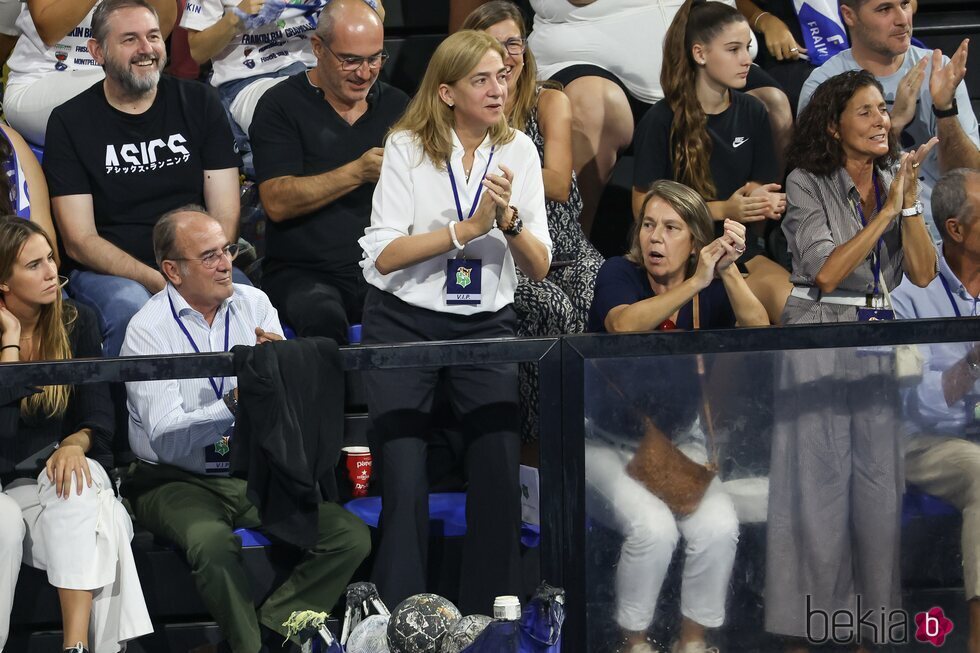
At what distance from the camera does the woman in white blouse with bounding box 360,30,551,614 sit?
2.88 metres

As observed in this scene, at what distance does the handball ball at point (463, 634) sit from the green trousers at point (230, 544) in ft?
2.10

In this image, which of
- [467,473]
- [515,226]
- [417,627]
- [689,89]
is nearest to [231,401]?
[467,473]

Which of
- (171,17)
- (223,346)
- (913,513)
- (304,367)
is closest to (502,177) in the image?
(304,367)

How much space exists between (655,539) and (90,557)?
123 cm

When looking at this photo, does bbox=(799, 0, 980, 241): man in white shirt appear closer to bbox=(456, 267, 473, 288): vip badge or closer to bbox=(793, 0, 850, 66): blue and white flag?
bbox=(793, 0, 850, 66): blue and white flag

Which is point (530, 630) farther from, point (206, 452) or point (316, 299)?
point (316, 299)

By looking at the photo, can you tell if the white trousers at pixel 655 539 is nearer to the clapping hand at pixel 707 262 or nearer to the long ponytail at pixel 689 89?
the clapping hand at pixel 707 262

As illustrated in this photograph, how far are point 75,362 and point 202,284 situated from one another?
886mm

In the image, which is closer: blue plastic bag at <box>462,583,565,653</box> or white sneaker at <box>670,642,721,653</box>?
blue plastic bag at <box>462,583,565,653</box>

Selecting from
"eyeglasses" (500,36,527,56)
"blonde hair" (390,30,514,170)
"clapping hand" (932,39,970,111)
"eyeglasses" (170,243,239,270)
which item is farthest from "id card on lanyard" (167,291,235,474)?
"clapping hand" (932,39,970,111)

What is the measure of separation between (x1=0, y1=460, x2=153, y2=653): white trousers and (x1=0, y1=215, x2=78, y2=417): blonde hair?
257 mm

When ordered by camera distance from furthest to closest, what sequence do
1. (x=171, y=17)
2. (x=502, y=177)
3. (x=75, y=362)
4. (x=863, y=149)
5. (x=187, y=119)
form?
1. (x=171, y=17)
2. (x=187, y=119)
3. (x=863, y=149)
4. (x=502, y=177)
5. (x=75, y=362)

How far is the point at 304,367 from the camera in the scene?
2512 millimetres

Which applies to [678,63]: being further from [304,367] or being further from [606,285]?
[304,367]
